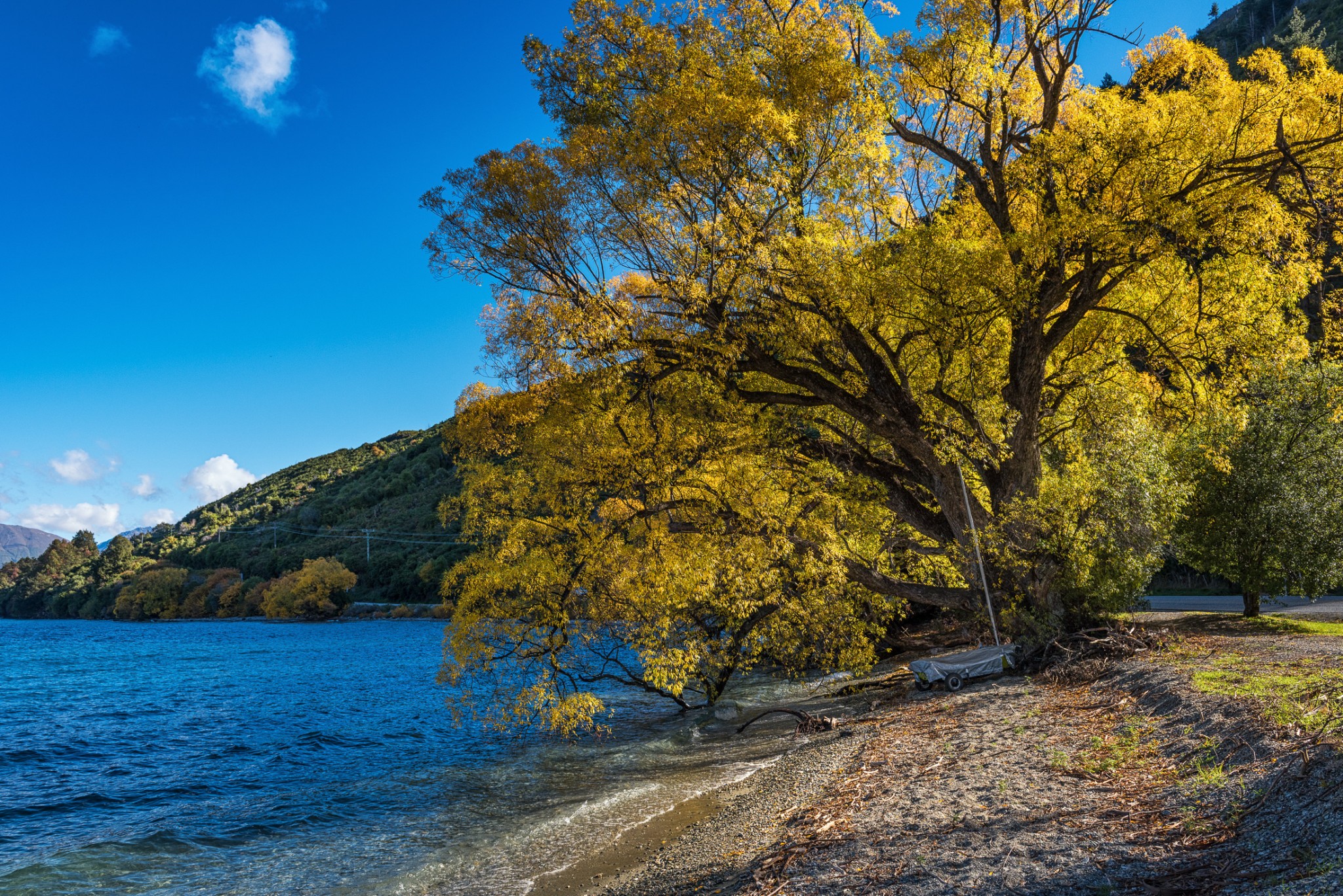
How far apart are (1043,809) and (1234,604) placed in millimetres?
24884

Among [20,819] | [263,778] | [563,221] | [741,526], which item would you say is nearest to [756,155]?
[563,221]

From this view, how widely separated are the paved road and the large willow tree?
10546 mm

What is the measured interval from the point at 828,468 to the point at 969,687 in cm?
535

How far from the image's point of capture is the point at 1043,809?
590 cm

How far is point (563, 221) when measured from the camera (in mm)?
12461

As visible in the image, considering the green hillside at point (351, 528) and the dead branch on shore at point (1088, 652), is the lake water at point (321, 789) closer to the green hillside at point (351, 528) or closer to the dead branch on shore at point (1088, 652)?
the dead branch on shore at point (1088, 652)

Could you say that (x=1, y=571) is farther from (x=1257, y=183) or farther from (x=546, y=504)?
(x=1257, y=183)

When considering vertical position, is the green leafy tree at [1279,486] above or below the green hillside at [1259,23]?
below

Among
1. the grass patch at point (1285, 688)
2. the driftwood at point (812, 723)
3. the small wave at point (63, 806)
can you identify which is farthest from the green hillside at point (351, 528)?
the grass patch at point (1285, 688)

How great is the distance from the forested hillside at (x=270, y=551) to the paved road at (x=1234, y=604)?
205 feet

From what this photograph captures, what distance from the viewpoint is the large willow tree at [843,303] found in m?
11.6

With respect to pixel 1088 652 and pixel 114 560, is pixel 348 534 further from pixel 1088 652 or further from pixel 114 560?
pixel 1088 652

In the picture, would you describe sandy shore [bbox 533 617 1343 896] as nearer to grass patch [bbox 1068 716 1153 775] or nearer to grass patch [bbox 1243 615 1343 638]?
grass patch [bbox 1068 716 1153 775]

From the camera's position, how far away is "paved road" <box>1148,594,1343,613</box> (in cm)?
2103
